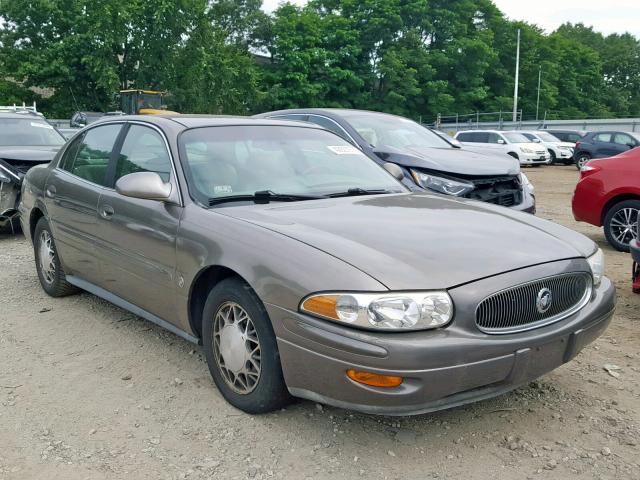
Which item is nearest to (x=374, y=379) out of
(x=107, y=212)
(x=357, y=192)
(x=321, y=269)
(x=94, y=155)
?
(x=321, y=269)

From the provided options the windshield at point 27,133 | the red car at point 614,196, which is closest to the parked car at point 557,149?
the red car at point 614,196

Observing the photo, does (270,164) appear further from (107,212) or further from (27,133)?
(27,133)

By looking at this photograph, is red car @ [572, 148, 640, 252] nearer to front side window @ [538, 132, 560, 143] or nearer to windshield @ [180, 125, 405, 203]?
windshield @ [180, 125, 405, 203]

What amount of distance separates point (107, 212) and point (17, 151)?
184 inches

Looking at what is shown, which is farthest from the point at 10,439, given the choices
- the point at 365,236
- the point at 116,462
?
the point at 365,236

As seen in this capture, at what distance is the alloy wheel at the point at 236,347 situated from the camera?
10.1ft

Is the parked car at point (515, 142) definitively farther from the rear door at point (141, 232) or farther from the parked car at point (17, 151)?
the rear door at point (141, 232)

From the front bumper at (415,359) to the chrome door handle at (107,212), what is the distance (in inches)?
68.8

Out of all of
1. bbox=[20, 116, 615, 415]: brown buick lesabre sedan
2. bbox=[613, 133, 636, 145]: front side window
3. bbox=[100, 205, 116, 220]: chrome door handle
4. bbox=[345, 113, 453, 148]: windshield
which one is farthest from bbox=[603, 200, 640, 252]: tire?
bbox=[613, 133, 636, 145]: front side window

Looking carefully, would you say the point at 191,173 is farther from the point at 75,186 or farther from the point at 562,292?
the point at 562,292

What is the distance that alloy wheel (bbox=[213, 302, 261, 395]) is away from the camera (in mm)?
3076

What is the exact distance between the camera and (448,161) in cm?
664

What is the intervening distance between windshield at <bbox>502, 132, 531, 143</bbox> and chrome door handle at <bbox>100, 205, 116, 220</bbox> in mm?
22329

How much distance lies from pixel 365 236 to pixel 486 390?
0.88 m
